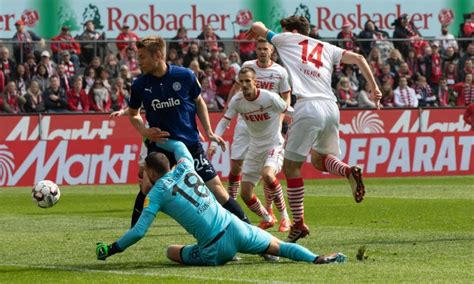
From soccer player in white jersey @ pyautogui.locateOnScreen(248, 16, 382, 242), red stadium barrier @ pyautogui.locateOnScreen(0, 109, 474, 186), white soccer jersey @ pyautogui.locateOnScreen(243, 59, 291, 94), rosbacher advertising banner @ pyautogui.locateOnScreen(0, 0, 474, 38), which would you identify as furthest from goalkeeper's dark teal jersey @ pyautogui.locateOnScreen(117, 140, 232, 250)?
rosbacher advertising banner @ pyautogui.locateOnScreen(0, 0, 474, 38)

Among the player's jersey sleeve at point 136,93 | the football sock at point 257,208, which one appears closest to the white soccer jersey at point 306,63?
the player's jersey sleeve at point 136,93

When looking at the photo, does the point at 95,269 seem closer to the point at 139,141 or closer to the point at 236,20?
the point at 139,141

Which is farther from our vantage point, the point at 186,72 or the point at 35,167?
the point at 35,167

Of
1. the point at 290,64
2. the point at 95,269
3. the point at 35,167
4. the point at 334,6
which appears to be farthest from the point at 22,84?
the point at 95,269

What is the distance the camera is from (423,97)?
3238cm

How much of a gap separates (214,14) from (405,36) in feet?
17.7

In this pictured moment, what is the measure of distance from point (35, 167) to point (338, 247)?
14.8 metres

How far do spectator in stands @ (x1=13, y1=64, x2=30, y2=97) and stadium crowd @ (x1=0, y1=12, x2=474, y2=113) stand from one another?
0.08ft

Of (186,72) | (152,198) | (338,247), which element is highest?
(186,72)

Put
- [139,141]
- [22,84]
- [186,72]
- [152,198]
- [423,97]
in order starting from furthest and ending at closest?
[423,97] → [22,84] → [139,141] → [186,72] → [152,198]

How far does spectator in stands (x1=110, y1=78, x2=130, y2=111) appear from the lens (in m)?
29.8

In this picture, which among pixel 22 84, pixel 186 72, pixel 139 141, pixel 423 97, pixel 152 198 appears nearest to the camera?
pixel 152 198

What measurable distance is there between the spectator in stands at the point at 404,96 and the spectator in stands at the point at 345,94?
3.69 feet

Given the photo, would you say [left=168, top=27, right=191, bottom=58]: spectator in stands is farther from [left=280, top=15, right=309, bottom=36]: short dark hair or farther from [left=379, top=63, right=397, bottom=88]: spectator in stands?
[left=280, top=15, right=309, bottom=36]: short dark hair
